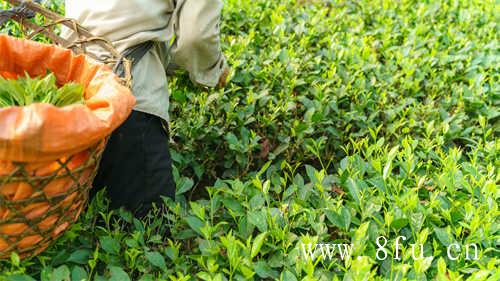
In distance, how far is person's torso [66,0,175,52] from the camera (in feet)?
6.30

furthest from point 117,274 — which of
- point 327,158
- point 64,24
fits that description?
point 327,158

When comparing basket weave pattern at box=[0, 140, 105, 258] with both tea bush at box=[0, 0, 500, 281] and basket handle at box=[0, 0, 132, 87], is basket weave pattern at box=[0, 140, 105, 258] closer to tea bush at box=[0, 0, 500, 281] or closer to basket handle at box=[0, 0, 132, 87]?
tea bush at box=[0, 0, 500, 281]

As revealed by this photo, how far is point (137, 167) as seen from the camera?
2020 millimetres

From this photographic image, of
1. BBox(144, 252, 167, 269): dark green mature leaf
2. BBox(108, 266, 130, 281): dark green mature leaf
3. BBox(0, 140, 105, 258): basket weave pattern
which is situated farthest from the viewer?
BBox(144, 252, 167, 269): dark green mature leaf

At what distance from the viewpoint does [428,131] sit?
2.50 meters

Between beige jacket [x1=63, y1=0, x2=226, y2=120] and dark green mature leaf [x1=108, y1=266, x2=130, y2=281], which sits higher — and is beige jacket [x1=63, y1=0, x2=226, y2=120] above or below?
above

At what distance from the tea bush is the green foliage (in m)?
0.46

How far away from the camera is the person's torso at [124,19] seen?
6.30 ft

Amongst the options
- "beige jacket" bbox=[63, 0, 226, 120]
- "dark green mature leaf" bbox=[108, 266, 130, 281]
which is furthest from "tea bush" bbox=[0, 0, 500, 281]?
"beige jacket" bbox=[63, 0, 226, 120]

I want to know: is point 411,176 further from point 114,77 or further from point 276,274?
point 114,77

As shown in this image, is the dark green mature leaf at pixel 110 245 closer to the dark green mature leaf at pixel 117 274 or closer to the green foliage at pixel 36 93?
the dark green mature leaf at pixel 117 274

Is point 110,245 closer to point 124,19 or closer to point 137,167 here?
point 137,167

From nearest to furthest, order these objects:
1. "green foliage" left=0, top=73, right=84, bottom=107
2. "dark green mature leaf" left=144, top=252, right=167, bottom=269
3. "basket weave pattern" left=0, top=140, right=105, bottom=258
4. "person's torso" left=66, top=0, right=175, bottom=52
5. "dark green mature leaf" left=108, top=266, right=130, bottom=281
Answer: "basket weave pattern" left=0, top=140, right=105, bottom=258, "green foliage" left=0, top=73, right=84, bottom=107, "dark green mature leaf" left=108, top=266, right=130, bottom=281, "dark green mature leaf" left=144, top=252, right=167, bottom=269, "person's torso" left=66, top=0, right=175, bottom=52

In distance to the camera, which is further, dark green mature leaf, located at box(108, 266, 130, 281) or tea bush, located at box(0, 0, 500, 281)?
tea bush, located at box(0, 0, 500, 281)
